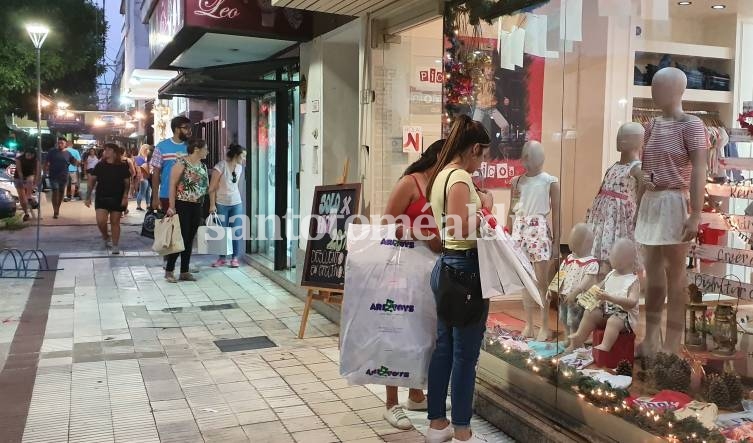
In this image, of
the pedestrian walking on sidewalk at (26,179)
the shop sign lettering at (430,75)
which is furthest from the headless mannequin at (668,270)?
the pedestrian walking on sidewalk at (26,179)

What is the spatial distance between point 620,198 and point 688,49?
859mm

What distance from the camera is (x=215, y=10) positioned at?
21.7 ft

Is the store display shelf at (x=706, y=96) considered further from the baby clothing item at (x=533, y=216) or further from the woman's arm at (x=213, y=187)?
the woman's arm at (x=213, y=187)

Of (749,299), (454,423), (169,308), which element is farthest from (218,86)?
(749,299)

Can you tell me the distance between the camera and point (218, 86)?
801 cm

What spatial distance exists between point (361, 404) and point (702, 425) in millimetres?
2022

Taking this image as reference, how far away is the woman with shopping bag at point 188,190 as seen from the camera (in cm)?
788

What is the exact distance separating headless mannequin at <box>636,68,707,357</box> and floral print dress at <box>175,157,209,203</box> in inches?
223

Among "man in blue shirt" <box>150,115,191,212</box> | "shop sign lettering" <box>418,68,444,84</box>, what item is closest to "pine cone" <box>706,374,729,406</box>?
"shop sign lettering" <box>418,68,444,84</box>

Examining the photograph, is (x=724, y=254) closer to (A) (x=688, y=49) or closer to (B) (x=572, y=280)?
(B) (x=572, y=280)

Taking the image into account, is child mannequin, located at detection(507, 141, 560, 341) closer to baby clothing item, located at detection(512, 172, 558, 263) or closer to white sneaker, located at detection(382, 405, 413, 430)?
baby clothing item, located at detection(512, 172, 558, 263)

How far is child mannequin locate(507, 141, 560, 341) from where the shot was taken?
13.6ft

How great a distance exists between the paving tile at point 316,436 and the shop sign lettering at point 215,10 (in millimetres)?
4394

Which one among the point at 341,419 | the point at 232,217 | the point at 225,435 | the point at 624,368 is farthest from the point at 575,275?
the point at 232,217
